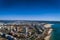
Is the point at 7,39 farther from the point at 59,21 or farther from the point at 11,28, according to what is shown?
the point at 59,21

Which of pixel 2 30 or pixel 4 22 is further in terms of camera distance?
pixel 2 30

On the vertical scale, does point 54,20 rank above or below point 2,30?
above

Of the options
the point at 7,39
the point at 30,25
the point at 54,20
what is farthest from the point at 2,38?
the point at 54,20

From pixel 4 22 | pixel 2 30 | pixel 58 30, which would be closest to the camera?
pixel 4 22

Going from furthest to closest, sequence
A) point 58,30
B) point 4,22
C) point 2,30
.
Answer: point 58,30
point 2,30
point 4,22

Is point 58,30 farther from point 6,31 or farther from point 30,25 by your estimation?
point 6,31

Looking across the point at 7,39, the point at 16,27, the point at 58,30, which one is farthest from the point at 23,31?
the point at 58,30
